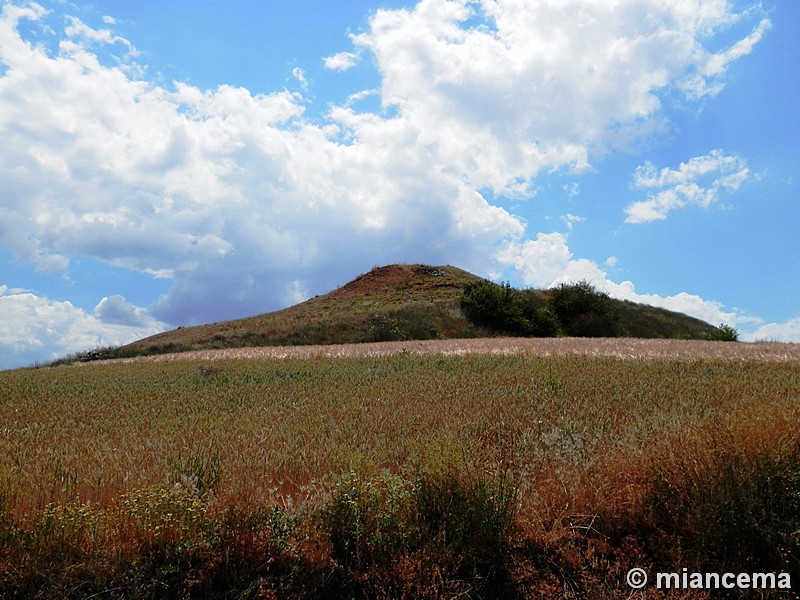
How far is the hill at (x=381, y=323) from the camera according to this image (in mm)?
36219

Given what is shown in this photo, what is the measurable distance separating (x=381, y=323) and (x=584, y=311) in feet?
68.4

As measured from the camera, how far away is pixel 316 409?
8.62m

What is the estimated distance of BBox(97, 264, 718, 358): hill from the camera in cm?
3622

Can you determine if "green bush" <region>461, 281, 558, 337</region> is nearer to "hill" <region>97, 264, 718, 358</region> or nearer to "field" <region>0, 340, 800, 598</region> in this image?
"hill" <region>97, 264, 718, 358</region>

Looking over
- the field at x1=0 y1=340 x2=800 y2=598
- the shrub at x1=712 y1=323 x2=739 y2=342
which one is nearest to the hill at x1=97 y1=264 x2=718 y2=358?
the shrub at x1=712 y1=323 x2=739 y2=342

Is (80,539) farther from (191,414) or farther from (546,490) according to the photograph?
(191,414)

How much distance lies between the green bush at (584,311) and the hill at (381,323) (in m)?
2.59

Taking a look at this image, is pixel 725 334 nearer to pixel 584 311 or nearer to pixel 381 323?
pixel 584 311

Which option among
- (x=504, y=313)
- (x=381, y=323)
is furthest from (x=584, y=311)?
(x=381, y=323)

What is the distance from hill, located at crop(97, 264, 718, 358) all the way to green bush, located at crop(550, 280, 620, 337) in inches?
102

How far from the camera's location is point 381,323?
38.2m

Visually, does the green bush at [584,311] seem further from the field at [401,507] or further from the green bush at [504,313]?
the field at [401,507]

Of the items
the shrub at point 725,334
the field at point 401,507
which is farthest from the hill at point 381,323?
the field at point 401,507

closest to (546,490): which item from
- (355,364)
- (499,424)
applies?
(499,424)
